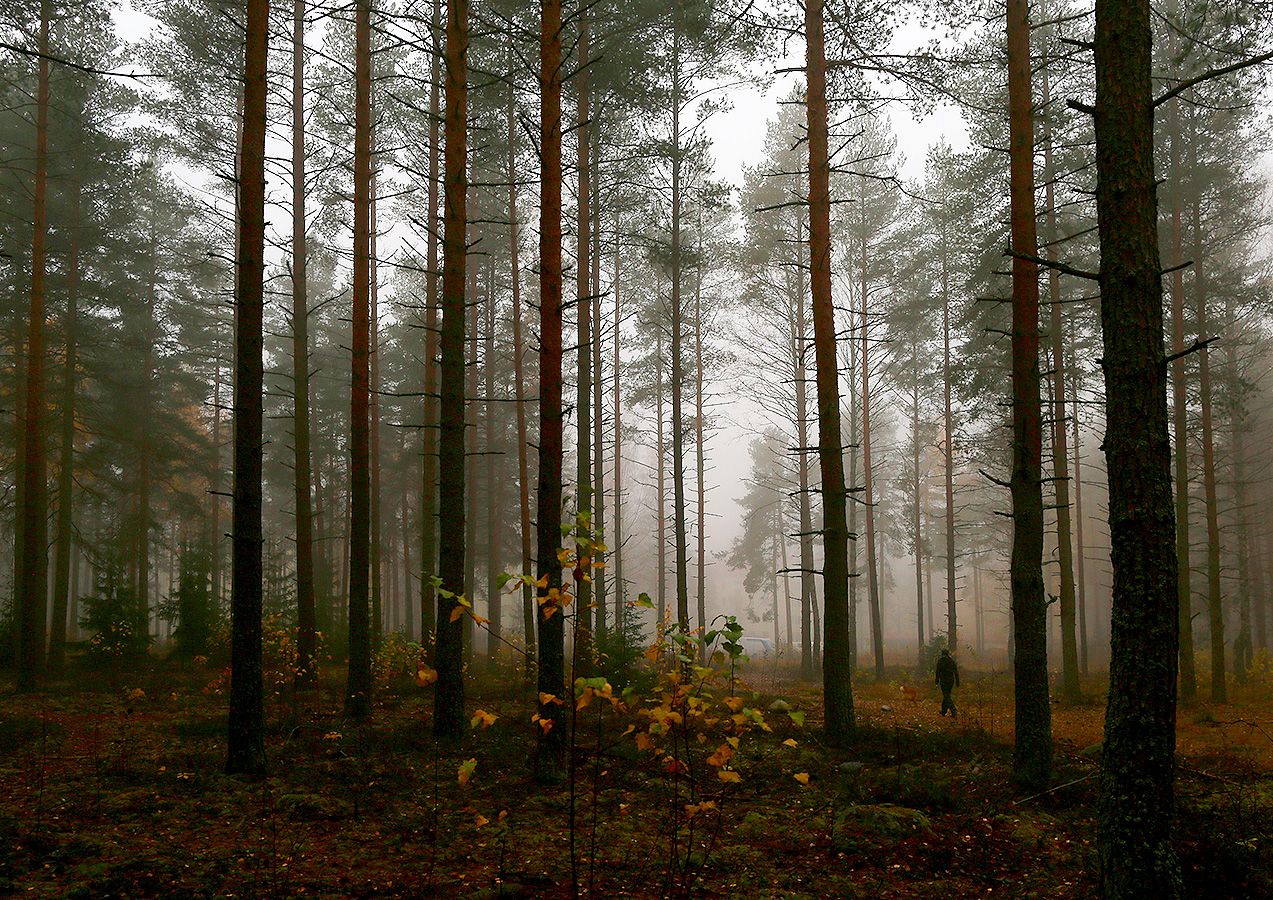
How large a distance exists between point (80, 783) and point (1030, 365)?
10501 millimetres

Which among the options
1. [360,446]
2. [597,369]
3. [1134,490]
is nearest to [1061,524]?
[597,369]

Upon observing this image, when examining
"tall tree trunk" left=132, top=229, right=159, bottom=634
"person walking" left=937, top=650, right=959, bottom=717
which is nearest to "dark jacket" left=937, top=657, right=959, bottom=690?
"person walking" left=937, top=650, right=959, bottom=717

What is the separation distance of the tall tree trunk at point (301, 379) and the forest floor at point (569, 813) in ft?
5.97

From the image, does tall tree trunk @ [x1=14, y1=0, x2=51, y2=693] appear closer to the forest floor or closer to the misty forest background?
the misty forest background

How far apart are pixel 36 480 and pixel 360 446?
6600mm

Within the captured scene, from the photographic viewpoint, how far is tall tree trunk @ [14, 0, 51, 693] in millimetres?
11242

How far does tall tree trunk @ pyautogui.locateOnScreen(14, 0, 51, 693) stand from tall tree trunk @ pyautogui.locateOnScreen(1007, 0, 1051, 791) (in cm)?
1472

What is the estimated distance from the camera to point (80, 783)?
6.09 meters

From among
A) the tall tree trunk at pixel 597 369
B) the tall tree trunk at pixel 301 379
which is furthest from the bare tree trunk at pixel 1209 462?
the tall tree trunk at pixel 301 379

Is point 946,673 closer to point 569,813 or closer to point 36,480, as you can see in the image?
point 569,813

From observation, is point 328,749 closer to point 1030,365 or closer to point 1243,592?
point 1030,365

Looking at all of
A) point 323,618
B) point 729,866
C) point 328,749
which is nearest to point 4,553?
point 323,618

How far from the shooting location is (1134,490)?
→ 3.92 meters

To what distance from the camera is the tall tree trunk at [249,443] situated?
6410 millimetres
